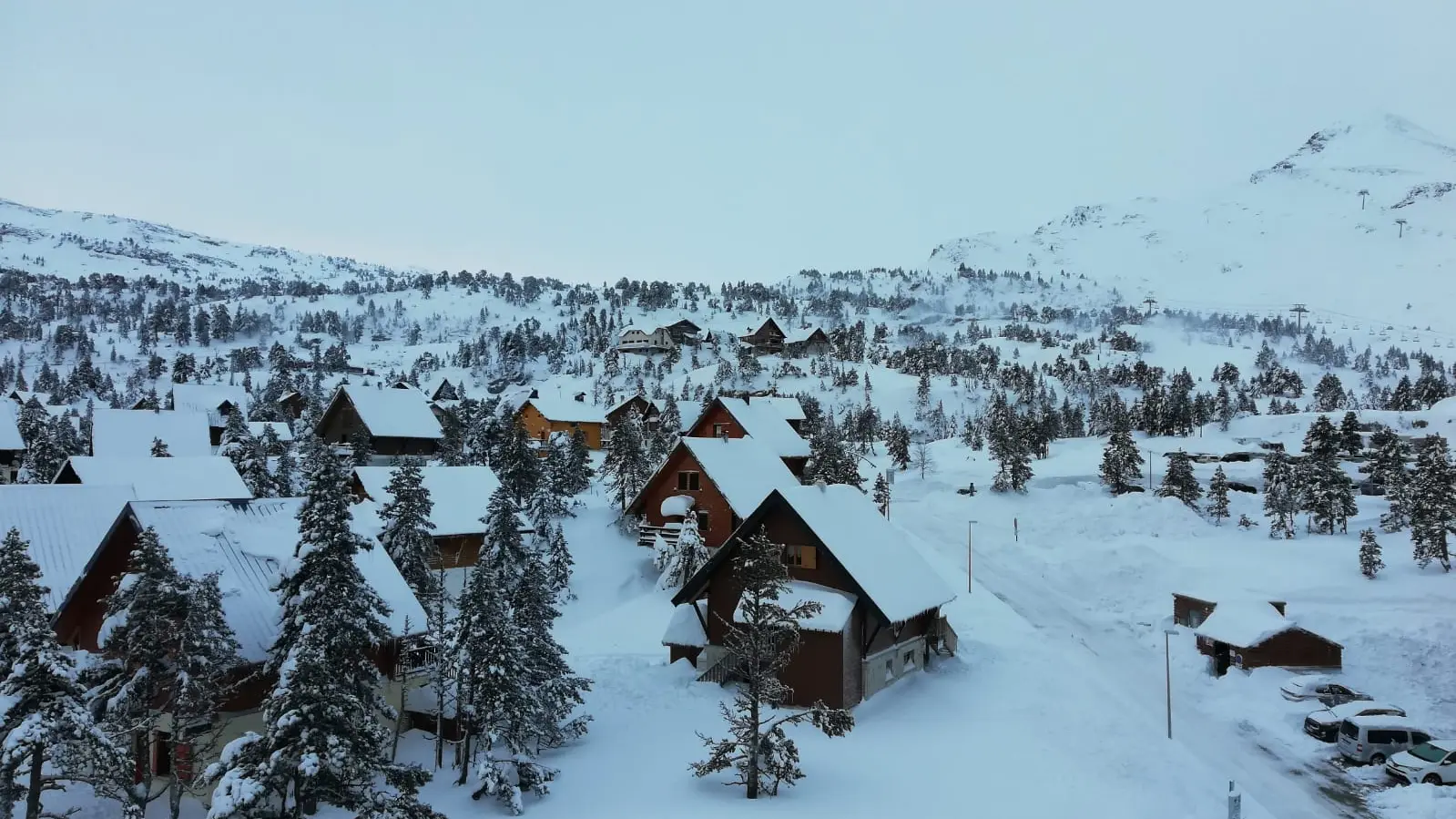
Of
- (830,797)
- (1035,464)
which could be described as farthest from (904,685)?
(1035,464)

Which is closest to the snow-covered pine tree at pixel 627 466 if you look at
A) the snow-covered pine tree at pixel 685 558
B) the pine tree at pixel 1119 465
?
the snow-covered pine tree at pixel 685 558

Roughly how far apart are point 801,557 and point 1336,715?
70.3 ft

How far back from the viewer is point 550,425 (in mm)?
96625

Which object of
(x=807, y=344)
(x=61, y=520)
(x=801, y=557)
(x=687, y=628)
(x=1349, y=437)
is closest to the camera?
(x=801, y=557)

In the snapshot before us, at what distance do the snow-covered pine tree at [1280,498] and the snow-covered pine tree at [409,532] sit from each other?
63.1 metres

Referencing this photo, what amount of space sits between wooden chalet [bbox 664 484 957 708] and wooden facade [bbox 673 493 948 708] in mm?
35

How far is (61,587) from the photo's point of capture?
28.6 metres

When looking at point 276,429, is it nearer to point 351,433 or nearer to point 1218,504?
point 351,433

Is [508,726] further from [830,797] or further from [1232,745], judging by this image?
[1232,745]

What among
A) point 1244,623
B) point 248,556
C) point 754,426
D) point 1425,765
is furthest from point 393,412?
point 1425,765

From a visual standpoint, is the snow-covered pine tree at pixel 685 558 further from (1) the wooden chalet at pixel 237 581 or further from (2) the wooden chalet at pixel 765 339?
(2) the wooden chalet at pixel 765 339

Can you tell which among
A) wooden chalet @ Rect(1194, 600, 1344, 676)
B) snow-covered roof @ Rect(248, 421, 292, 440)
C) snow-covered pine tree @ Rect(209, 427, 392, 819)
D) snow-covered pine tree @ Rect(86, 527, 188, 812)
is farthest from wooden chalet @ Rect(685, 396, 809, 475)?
snow-covered roof @ Rect(248, 421, 292, 440)

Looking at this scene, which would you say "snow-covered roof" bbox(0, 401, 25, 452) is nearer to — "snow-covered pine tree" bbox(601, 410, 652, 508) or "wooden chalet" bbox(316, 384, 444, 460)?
"wooden chalet" bbox(316, 384, 444, 460)

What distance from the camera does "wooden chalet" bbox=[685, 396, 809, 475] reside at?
2411 inches
